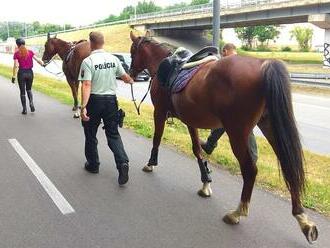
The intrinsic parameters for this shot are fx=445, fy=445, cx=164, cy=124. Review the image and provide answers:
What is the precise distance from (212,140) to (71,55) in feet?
20.9

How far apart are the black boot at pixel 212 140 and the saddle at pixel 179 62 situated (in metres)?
1.55

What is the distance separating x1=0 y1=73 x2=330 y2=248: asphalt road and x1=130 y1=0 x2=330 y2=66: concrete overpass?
103 ft

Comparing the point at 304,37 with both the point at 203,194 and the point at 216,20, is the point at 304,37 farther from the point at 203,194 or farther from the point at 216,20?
the point at 203,194

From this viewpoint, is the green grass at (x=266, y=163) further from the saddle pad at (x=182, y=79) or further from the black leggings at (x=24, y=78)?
the black leggings at (x=24, y=78)

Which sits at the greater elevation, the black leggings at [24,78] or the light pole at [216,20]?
the light pole at [216,20]

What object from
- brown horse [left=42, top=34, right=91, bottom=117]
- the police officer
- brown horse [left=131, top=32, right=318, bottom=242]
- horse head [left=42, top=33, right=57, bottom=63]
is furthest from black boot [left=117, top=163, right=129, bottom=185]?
horse head [left=42, top=33, right=57, bottom=63]

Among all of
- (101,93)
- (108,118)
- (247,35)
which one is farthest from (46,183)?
(247,35)

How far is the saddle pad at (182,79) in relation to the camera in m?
5.43

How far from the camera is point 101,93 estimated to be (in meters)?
6.16

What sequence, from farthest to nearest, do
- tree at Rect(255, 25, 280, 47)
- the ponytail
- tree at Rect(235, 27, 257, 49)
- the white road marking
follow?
1. tree at Rect(235, 27, 257, 49)
2. tree at Rect(255, 25, 280, 47)
3. the ponytail
4. the white road marking

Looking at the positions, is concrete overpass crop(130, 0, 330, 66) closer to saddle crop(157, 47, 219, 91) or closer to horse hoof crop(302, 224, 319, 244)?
saddle crop(157, 47, 219, 91)

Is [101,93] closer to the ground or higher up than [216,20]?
closer to the ground

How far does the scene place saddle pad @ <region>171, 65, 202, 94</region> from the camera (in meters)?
5.43

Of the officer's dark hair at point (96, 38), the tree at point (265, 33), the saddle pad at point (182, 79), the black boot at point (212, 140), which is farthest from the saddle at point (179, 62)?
the tree at point (265, 33)
